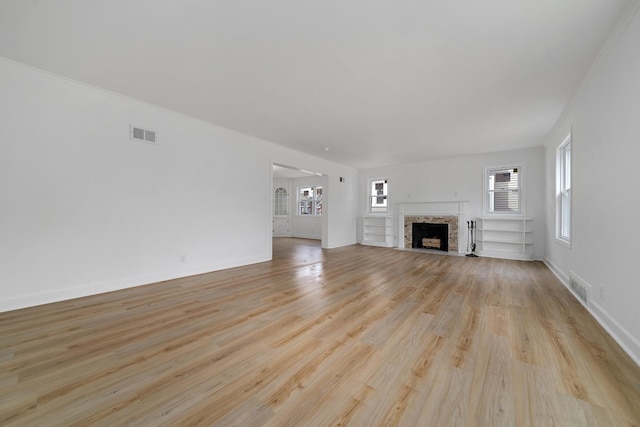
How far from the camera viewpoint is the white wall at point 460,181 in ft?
19.2

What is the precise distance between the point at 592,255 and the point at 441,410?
267cm

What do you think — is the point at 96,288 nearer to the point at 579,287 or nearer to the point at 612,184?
the point at 612,184

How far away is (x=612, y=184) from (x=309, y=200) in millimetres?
9084

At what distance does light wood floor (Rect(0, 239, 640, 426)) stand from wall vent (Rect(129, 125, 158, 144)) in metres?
2.16

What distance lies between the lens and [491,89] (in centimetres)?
320

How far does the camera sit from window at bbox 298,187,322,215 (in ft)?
34.5

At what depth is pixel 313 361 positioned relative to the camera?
1.79m

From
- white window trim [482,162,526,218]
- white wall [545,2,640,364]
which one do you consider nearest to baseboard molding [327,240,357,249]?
white window trim [482,162,526,218]

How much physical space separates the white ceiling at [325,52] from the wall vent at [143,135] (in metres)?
0.45

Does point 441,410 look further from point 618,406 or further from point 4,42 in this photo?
point 4,42

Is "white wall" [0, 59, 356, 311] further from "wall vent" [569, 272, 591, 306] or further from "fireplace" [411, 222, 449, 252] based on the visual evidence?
"fireplace" [411, 222, 449, 252]

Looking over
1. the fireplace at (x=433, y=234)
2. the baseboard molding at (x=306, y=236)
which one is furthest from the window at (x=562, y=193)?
the baseboard molding at (x=306, y=236)

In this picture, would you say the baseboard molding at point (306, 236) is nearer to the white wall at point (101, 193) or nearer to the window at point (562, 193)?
the white wall at point (101, 193)

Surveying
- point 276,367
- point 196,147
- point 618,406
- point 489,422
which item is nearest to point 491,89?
point 618,406
